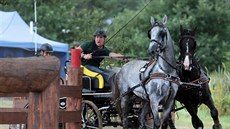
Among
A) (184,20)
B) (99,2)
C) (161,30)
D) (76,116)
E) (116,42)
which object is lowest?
(76,116)

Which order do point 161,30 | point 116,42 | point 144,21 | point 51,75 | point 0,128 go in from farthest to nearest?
point 144,21
point 116,42
point 0,128
point 161,30
point 51,75

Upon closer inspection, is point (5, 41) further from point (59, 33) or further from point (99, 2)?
point (99, 2)

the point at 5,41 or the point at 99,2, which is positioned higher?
the point at 99,2

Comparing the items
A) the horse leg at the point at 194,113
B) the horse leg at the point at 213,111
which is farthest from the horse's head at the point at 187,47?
the horse leg at the point at 194,113

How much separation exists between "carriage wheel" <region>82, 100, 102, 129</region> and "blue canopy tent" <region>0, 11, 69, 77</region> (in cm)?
1080

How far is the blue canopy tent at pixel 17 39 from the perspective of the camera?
821 inches

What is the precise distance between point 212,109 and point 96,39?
7.68 ft

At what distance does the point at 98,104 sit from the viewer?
10609mm

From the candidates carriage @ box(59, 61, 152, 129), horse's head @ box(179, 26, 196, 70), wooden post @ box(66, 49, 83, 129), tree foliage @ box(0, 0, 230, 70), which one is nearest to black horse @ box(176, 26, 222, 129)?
horse's head @ box(179, 26, 196, 70)

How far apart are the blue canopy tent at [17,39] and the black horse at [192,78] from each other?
11.1m

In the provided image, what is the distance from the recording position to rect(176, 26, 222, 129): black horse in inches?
376

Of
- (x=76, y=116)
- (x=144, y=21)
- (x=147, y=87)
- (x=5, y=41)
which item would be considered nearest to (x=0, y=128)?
(x=147, y=87)

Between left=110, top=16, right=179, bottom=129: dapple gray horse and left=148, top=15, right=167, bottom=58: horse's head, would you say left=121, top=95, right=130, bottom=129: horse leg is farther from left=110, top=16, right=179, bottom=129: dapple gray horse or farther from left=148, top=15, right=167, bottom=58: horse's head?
left=148, top=15, right=167, bottom=58: horse's head

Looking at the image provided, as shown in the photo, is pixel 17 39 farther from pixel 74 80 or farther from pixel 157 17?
pixel 74 80
